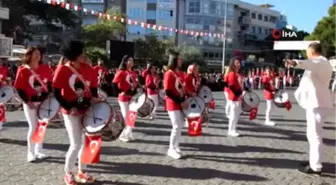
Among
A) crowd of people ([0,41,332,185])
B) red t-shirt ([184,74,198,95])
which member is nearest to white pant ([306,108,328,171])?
crowd of people ([0,41,332,185])

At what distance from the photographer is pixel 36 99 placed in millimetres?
7801

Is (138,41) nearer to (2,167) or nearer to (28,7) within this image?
(28,7)

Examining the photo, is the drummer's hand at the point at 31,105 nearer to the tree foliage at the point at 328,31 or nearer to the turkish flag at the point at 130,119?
the turkish flag at the point at 130,119

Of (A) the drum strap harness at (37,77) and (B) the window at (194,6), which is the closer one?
(A) the drum strap harness at (37,77)

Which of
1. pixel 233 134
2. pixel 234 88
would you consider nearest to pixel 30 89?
pixel 234 88

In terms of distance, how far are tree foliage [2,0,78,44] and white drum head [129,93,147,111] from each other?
126 feet

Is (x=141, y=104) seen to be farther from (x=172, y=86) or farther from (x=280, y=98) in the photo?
(x=280, y=98)

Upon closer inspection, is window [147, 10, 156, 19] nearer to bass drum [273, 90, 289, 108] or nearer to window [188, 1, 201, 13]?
window [188, 1, 201, 13]

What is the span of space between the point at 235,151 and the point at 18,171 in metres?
4.12

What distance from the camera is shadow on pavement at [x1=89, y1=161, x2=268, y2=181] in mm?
7113

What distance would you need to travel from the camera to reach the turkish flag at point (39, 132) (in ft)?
25.2

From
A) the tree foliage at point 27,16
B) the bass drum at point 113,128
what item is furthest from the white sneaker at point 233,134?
the tree foliage at point 27,16

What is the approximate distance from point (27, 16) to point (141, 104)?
49.2 m

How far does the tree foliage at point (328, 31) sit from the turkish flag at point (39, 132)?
29.0 meters
